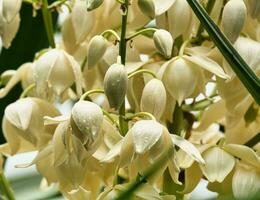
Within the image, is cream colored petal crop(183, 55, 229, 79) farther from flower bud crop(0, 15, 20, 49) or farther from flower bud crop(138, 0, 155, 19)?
flower bud crop(0, 15, 20, 49)

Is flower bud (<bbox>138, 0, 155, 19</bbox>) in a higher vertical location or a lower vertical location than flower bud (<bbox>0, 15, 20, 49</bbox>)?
higher

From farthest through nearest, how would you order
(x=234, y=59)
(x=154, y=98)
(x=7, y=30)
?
(x=7, y=30)
(x=154, y=98)
(x=234, y=59)

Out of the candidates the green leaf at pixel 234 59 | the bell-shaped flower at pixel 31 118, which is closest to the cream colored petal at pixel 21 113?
the bell-shaped flower at pixel 31 118

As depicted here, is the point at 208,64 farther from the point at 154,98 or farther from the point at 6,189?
the point at 6,189

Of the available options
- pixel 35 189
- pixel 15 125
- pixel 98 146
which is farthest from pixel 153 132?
pixel 35 189

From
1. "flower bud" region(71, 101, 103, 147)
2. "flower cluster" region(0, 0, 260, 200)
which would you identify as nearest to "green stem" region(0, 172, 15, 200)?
"flower cluster" region(0, 0, 260, 200)

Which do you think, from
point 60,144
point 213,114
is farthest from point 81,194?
point 213,114
